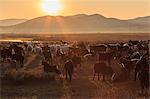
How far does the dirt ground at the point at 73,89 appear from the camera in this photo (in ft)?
31.2

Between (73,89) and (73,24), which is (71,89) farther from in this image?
(73,24)

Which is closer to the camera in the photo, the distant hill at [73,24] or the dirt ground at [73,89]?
the dirt ground at [73,89]

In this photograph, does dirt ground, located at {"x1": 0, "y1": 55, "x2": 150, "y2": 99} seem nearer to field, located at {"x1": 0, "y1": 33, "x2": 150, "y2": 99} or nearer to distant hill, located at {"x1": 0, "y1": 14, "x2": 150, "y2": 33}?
field, located at {"x1": 0, "y1": 33, "x2": 150, "y2": 99}

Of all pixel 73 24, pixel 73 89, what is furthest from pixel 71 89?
pixel 73 24

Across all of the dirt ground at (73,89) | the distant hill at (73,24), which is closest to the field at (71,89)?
the dirt ground at (73,89)

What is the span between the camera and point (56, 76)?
1174cm

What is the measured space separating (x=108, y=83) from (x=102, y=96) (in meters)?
1.64

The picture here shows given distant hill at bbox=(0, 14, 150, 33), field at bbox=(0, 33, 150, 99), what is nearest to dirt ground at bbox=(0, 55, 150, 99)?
field at bbox=(0, 33, 150, 99)

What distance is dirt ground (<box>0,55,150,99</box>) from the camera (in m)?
9.50

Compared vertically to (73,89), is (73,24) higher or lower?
higher

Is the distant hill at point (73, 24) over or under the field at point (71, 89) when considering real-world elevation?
over

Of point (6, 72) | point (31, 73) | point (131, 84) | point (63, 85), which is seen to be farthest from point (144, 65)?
point (6, 72)

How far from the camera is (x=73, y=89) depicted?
10.2 meters

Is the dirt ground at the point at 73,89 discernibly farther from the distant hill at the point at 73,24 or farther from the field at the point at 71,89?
the distant hill at the point at 73,24
